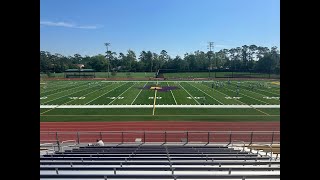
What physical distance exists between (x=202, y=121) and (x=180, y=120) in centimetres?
173

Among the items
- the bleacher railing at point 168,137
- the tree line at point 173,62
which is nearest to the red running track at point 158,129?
the bleacher railing at point 168,137

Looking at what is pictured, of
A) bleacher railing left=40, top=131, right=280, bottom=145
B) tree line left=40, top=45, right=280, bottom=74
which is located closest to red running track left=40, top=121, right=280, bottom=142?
bleacher railing left=40, top=131, right=280, bottom=145

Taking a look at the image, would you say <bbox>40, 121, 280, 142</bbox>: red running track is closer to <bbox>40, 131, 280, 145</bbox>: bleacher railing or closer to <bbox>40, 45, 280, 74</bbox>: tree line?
<bbox>40, 131, 280, 145</bbox>: bleacher railing

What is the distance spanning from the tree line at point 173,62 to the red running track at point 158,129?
238 ft

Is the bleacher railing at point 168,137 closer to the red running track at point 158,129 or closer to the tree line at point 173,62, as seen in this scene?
the red running track at point 158,129

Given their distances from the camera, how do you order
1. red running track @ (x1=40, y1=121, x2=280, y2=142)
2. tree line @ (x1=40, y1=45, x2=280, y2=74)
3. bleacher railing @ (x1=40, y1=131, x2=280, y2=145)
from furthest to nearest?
tree line @ (x1=40, y1=45, x2=280, y2=74)
red running track @ (x1=40, y1=121, x2=280, y2=142)
bleacher railing @ (x1=40, y1=131, x2=280, y2=145)

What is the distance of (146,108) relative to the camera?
29750 millimetres

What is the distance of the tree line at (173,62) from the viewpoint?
103 metres

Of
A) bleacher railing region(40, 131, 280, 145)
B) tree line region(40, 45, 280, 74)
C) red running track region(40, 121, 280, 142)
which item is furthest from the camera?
tree line region(40, 45, 280, 74)

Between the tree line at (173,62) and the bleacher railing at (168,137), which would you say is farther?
the tree line at (173,62)

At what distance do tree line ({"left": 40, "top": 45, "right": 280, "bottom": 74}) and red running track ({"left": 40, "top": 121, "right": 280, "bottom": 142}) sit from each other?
72655 mm

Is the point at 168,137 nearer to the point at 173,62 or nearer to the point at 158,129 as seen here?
the point at 158,129

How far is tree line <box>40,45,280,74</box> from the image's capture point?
103 m
